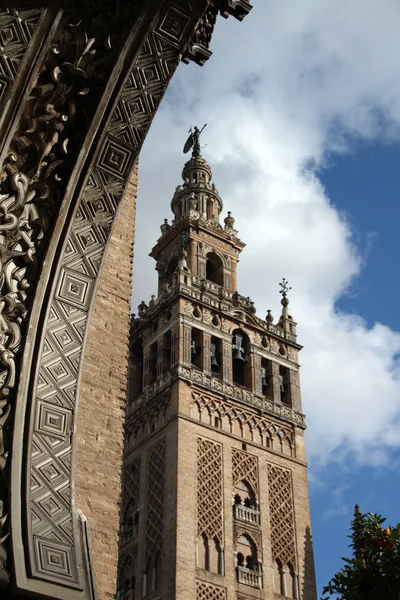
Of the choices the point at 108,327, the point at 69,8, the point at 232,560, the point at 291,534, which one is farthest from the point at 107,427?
the point at 291,534

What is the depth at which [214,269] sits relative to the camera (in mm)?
33969

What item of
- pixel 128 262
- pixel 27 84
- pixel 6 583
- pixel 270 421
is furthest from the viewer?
pixel 270 421

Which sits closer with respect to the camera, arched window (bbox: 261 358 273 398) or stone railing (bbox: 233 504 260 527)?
stone railing (bbox: 233 504 260 527)

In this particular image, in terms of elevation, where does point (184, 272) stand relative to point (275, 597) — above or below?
above

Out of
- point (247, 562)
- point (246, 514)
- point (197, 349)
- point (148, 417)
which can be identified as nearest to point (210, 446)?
point (246, 514)

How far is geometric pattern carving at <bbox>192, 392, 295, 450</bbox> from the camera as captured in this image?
92.1ft

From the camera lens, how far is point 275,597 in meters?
25.9

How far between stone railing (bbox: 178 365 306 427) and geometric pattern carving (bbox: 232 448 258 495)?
74.2 inches

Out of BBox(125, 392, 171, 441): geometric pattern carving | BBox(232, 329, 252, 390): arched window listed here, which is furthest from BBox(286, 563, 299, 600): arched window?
BBox(232, 329, 252, 390): arched window

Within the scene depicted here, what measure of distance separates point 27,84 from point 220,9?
1375mm

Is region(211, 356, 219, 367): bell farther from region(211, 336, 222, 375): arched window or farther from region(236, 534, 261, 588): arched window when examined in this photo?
region(236, 534, 261, 588): arched window

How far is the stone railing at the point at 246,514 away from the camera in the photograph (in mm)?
26628

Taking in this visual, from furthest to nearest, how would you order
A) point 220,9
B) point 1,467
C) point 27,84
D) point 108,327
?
point 108,327 → point 220,9 → point 27,84 → point 1,467

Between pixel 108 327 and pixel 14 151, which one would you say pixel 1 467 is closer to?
pixel 14 151
